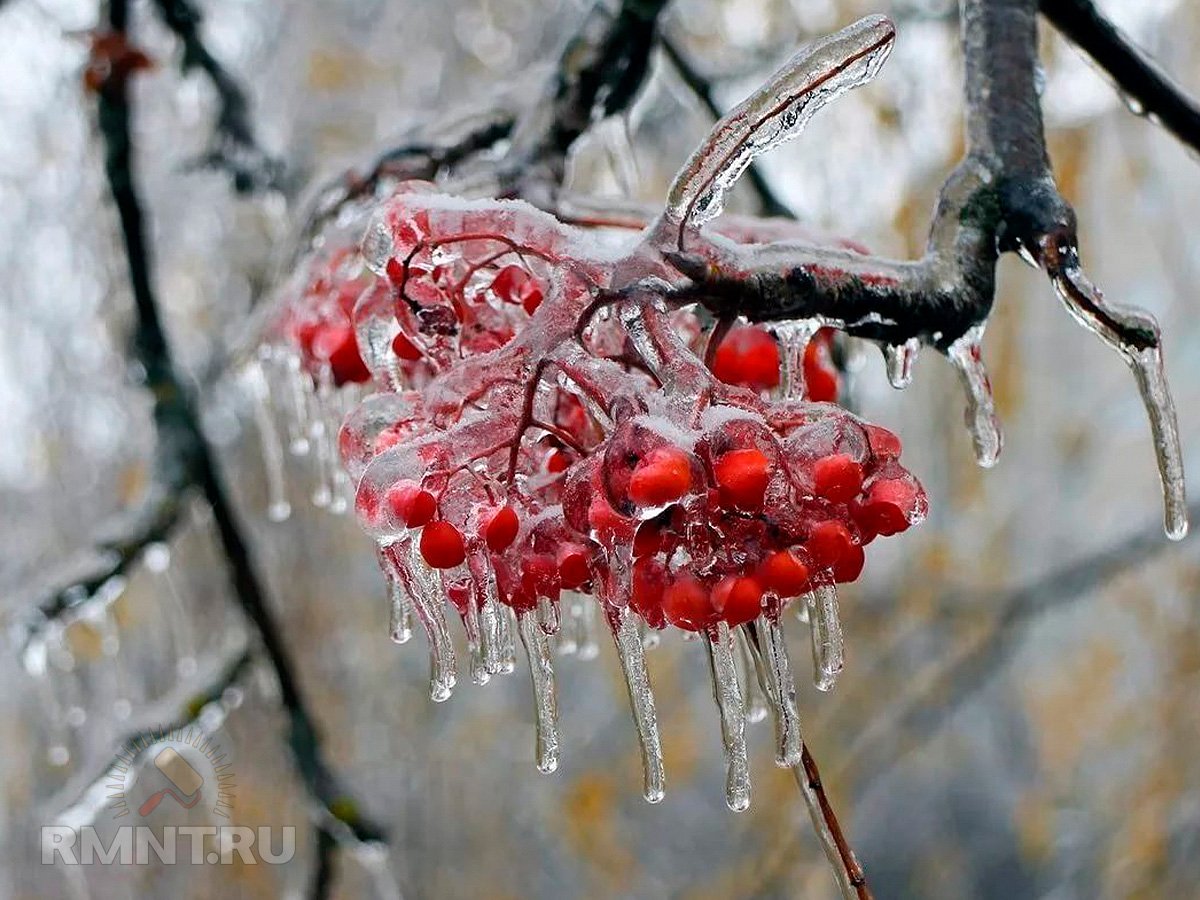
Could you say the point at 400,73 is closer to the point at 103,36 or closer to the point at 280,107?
the point at 280,107

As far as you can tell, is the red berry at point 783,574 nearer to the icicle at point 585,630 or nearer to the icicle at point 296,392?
the icicle at point 585,630

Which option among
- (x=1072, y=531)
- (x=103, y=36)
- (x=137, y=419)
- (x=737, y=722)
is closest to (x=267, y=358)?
(x=737, y=722)

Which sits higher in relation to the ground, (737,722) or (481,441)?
(481,441)

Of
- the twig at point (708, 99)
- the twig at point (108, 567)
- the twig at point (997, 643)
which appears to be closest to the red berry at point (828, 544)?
the twig at point (708, 99)

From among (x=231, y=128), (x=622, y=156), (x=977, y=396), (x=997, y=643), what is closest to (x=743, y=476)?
(x=977, y=396)

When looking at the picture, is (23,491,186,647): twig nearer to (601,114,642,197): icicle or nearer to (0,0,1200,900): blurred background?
(601,114,642,197): icicle
